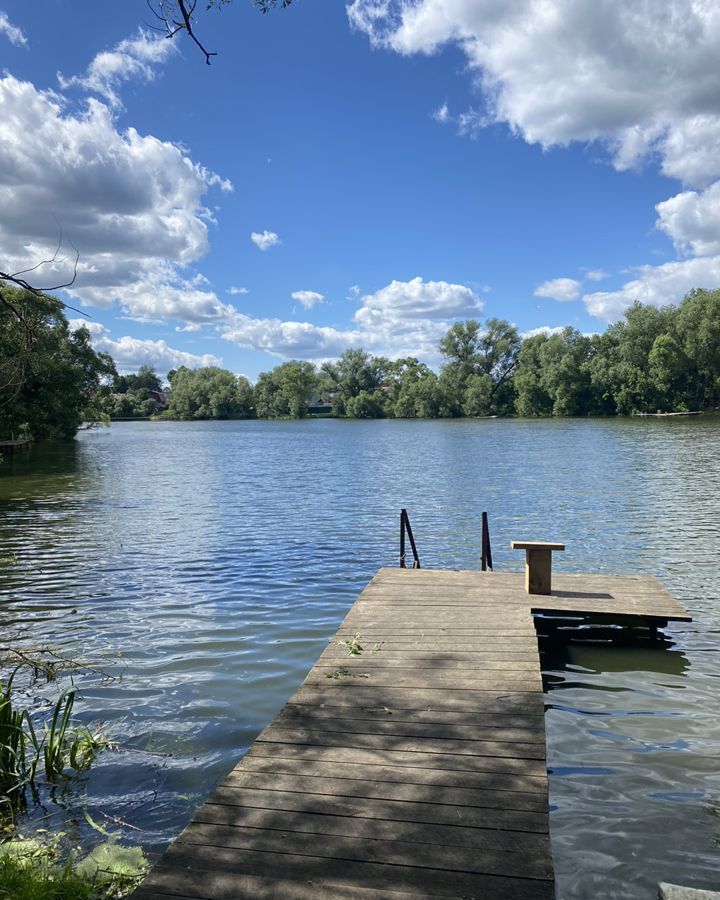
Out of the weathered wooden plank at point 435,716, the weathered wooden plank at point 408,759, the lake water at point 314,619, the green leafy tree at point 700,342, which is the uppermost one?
the green leafy tree at point 700,342

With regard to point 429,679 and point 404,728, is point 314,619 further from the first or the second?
point 404,728

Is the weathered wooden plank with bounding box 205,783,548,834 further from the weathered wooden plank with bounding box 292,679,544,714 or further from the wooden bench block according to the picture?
the wooden bench block

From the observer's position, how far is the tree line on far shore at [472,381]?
168 feet

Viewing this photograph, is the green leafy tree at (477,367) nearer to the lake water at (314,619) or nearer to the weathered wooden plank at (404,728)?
the lake water at (314,619)

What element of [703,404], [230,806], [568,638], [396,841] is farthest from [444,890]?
[703,404]

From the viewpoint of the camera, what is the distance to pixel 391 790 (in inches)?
162

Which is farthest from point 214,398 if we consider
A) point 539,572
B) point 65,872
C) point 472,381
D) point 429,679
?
point 65,872

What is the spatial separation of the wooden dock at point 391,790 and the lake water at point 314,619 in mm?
753

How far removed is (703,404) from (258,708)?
97065mm

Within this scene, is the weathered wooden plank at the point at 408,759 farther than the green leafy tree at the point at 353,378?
No

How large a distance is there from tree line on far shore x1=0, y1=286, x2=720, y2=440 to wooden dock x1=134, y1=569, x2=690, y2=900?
35.7 metres

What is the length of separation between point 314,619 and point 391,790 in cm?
596

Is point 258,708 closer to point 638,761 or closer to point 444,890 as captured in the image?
Result: point 638,761

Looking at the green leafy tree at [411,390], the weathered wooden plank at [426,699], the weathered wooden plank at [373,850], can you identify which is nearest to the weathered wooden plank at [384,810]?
the weathered wooden plank at [373,850]
